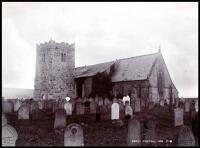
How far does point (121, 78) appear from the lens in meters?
38.8

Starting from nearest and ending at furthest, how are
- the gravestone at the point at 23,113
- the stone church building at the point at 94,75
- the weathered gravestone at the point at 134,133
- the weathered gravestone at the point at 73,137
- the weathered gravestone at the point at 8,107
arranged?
1. the weathered gravestone at the point at 73,137
2. the weathered gravestone at the point at 134,133
3. the gravestone at the point at 23,113
4. the weathered gravestone at the point at 8,107
5. the stone church building at the point at 94,75

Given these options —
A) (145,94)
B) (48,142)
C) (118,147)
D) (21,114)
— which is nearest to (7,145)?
(48,142)

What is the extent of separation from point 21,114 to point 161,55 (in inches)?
941

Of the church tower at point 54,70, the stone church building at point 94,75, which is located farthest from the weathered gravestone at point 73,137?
the church tower at point 54,70

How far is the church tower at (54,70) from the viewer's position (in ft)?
146

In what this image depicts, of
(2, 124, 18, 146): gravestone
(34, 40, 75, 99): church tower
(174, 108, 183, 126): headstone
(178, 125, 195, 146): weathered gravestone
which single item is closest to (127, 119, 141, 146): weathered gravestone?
(178, 125, 195, 146): weathered gravestone

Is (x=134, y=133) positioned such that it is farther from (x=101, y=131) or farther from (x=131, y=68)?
(x=131, y=68)

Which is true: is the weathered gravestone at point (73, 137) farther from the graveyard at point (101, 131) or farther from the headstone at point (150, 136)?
the headstone at point (150, 136)

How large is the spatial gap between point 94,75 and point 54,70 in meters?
6.89

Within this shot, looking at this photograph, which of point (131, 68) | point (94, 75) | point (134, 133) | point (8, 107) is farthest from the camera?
point (94, 75)

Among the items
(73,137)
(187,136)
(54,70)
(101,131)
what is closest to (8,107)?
(101,131)

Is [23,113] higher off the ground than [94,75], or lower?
lower

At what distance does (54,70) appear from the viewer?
44688mm

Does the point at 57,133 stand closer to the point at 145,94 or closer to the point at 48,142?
the point at 48,142
